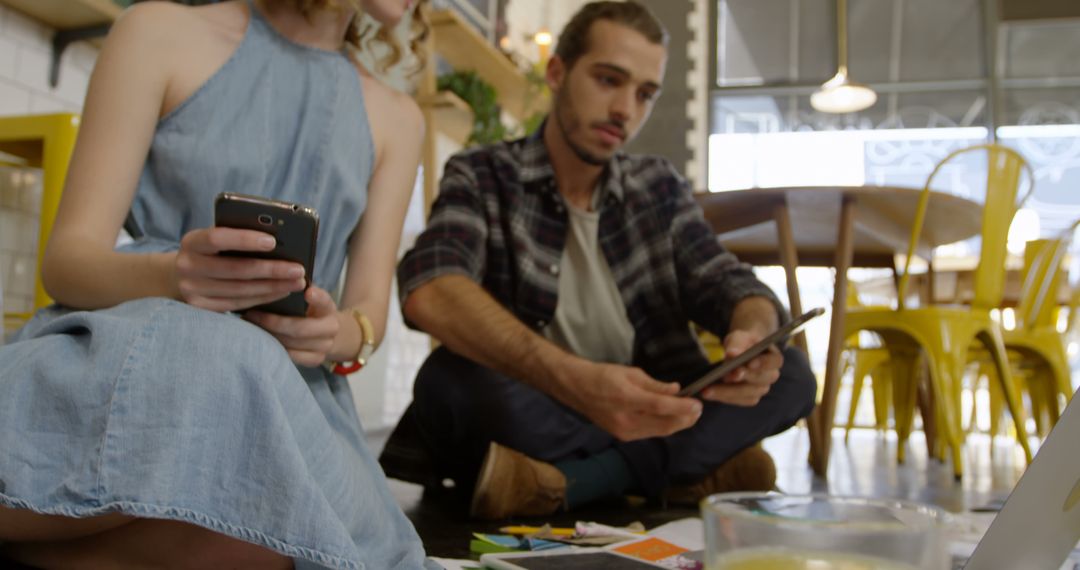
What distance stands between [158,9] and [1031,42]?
685cm

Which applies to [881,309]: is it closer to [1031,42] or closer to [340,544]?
[340,544]

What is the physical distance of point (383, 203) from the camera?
1.21m

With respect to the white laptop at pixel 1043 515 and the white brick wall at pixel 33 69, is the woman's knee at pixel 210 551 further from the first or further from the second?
the white brick wall at pixel 33 69

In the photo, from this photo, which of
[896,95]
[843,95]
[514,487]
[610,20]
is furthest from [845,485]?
[896,95]

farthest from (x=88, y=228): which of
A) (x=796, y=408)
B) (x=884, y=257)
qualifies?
(x=884, y=257)

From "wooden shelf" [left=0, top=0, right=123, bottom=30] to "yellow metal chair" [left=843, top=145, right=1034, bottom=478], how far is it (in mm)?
2108

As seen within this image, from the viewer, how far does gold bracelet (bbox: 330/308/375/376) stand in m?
1.05

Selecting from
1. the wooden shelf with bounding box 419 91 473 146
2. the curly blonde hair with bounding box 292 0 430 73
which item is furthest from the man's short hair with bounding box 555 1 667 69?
the wooden shelf with bounding box 419 91 473 146

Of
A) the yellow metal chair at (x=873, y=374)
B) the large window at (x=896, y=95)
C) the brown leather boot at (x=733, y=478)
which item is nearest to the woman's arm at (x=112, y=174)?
the brown leather boot at (x=733, y=478)

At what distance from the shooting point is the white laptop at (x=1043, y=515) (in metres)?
0.52

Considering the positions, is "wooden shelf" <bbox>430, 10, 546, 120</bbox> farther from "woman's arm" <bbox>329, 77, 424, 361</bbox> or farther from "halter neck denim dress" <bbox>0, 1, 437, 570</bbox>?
"halter neck denim dress" <bbox>0, 1, 437, 570</bbox>

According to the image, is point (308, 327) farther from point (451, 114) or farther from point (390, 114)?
point (451, 114)

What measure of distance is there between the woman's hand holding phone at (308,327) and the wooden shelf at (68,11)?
1545mm

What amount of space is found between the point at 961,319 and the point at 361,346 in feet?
6.64
